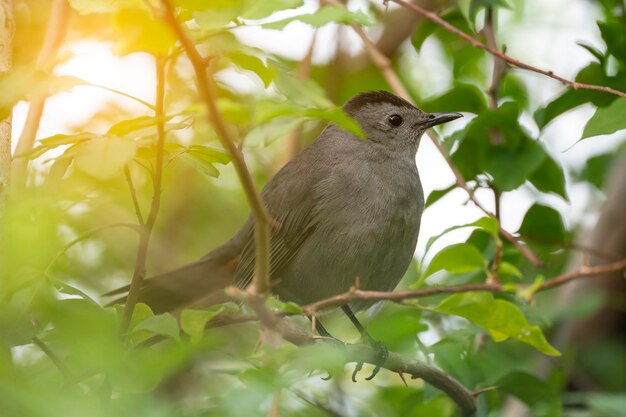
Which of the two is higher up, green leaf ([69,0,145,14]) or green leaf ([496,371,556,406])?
green leaf ([69,0,145,14])

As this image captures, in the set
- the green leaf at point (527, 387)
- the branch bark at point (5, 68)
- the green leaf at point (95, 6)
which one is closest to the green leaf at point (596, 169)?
the green leaf at point (527, 387)

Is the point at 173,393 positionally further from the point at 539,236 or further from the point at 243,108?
the point at 243,108

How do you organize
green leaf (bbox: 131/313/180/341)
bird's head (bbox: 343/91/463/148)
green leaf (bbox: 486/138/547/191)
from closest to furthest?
Answer: green leaf (bbox: 131/313/180/341) < green leaf (bbox: 486/138/547/191) < bird's head (bbox: 343/91/463/148)

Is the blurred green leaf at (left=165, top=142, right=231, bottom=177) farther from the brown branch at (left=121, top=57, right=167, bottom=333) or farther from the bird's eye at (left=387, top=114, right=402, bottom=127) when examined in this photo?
the bird's eye at (left=387, top=114, right=402, bottom=127)

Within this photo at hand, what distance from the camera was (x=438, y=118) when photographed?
4414mm

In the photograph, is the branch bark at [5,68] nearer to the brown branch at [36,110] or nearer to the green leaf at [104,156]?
the brown branch at [36,110]

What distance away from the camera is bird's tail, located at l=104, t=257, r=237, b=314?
3973 millimetres

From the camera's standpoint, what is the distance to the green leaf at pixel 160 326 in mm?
1835

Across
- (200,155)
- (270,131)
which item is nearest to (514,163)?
(200,155)

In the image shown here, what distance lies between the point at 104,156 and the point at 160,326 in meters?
0.39

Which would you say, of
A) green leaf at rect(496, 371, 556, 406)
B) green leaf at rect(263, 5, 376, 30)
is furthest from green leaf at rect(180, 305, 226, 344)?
green leaf at rect(496, 371, 556, 406)

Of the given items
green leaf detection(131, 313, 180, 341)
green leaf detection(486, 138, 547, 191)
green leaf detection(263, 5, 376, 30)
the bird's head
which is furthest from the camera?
the bird's head

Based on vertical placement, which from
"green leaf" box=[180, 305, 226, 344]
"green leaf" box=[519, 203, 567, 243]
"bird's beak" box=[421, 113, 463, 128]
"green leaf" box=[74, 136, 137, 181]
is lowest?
"green leaf" box=[519, 203, 567, 243]

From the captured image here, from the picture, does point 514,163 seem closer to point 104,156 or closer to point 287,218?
point 287,218
